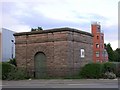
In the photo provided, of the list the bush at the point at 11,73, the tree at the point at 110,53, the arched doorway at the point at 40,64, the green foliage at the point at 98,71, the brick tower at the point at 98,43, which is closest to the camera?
the green foliage at the point at 98,71

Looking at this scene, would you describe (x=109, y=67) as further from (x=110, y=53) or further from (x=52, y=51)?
(x=110, y=53)

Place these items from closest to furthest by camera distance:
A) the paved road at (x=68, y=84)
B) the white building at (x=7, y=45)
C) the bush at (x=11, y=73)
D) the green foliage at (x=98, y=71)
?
the paved road at (x=68, y=84) < the green foliage at (x=98, y=71) < the bush at (x=11, y=73) < the white building at (x=7, y=45)

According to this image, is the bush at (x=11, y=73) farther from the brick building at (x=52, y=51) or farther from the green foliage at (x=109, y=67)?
the green foliage at (x=109, y=67)

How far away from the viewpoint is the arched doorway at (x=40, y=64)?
32.5 m

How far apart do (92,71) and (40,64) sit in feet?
19.8

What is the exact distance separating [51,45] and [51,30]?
163 centimetres

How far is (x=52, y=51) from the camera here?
1256 inches

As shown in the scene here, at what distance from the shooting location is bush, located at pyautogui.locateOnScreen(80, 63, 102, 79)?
30.1 m

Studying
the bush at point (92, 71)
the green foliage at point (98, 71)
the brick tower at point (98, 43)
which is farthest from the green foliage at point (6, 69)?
the brick tower at point (98, 43)

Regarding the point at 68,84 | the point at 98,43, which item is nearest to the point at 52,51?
the point at 68,84

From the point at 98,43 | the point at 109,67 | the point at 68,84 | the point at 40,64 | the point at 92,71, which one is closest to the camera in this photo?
the point at 68,84

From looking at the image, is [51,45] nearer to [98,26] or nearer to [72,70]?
[72,70]

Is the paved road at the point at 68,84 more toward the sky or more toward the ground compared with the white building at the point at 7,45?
more toward the ground

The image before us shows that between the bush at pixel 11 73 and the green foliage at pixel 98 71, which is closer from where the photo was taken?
the green foliage at pixel 98 71
